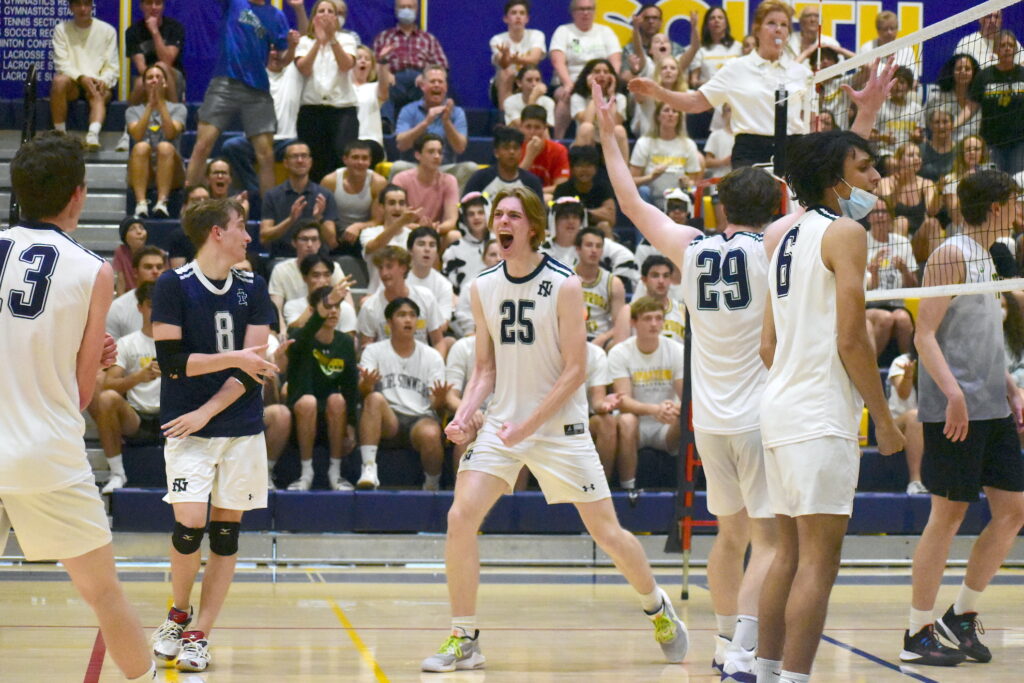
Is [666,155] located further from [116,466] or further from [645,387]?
[116,466]

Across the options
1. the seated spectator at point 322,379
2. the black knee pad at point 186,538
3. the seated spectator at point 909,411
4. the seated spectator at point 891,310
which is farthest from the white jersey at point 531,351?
the seated spectator at point 891,310

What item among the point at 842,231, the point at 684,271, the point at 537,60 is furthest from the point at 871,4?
the point at 842,231

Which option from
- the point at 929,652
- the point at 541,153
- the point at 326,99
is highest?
the point at 326,99

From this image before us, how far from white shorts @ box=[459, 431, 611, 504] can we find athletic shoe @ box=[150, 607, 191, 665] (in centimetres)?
146

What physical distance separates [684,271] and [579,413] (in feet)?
2.73

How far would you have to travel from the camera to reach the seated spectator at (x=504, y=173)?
39.0ft

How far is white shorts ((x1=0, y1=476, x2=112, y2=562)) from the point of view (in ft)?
12.9

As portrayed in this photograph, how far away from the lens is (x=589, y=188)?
41.4 feet

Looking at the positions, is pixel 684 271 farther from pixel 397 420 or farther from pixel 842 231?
pixel 397 420

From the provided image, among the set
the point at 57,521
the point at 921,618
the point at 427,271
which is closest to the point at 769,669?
the point at 921,618

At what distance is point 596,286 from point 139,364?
3.83m

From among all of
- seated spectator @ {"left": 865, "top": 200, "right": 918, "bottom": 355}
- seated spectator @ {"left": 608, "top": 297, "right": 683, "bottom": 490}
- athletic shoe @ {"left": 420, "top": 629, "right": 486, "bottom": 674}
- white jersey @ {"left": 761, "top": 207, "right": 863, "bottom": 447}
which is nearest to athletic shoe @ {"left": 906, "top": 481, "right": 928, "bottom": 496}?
seated spectator @ {"left": 865, "top": 200, "right": 918, "bottom": 355}

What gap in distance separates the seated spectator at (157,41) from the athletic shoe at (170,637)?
907 centimetres

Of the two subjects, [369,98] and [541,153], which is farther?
[369,98]
